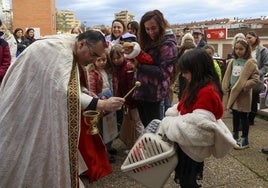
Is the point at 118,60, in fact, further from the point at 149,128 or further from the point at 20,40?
the point at 20,40

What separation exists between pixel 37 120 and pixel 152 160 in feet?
3.15

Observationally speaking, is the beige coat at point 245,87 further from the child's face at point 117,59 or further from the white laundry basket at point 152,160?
the white laundry basket at point 152,160

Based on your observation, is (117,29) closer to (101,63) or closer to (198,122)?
(101,63)

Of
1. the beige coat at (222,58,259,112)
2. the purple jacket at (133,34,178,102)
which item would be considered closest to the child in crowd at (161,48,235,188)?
the purple jacket at (133,34,178,102)

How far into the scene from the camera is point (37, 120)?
2318 mm

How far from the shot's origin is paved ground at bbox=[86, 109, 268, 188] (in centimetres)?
369

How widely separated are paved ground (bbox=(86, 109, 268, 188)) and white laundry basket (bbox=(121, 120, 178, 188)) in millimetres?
1039

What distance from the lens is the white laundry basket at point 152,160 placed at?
259 cm

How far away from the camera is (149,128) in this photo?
283 centimetres

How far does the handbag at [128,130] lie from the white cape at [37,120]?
6.86ft

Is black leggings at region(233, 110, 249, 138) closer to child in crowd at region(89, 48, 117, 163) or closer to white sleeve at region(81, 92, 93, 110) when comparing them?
child in crowd at region(89, 48, 117, 163)

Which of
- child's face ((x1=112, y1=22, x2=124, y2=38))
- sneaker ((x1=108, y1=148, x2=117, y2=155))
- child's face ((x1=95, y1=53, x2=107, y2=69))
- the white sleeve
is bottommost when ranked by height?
sneaker ((x1=108, y1=148, x2=117, y2=155))

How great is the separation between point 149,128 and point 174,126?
1.07ft

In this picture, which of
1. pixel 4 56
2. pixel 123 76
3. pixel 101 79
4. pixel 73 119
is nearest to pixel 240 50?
pixel 123 76
